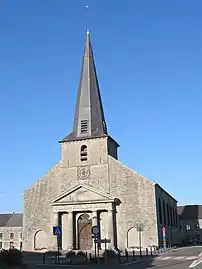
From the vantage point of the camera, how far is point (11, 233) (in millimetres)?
64625

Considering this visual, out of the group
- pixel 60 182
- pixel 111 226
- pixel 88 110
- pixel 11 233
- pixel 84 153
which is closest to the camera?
pixel 111 226

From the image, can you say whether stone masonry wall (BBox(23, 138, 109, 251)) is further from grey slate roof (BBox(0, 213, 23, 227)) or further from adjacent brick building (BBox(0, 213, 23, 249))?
grey slate roof (BBox(0, 213, 23, 227))

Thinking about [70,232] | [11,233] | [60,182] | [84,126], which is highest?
[84,126]

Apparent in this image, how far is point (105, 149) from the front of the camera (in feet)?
127

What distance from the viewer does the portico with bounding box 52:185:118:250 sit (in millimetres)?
35875

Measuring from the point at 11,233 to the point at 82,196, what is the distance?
33027 millimetres

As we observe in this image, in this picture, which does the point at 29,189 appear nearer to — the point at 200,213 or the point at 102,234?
the point at 102,234

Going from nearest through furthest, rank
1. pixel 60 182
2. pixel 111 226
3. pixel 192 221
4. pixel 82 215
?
pixel 111 226
pixel 82 215
pixel 60 182
pixel 192 221

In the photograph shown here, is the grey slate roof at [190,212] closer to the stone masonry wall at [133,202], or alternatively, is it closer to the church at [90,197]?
the church at [90,197]

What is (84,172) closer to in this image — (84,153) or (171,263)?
(84,153)

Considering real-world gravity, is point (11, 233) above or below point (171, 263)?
below

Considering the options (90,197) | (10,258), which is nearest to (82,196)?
(90,197)

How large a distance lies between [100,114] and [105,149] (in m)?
4.40

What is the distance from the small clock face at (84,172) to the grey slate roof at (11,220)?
3203 centimetres
